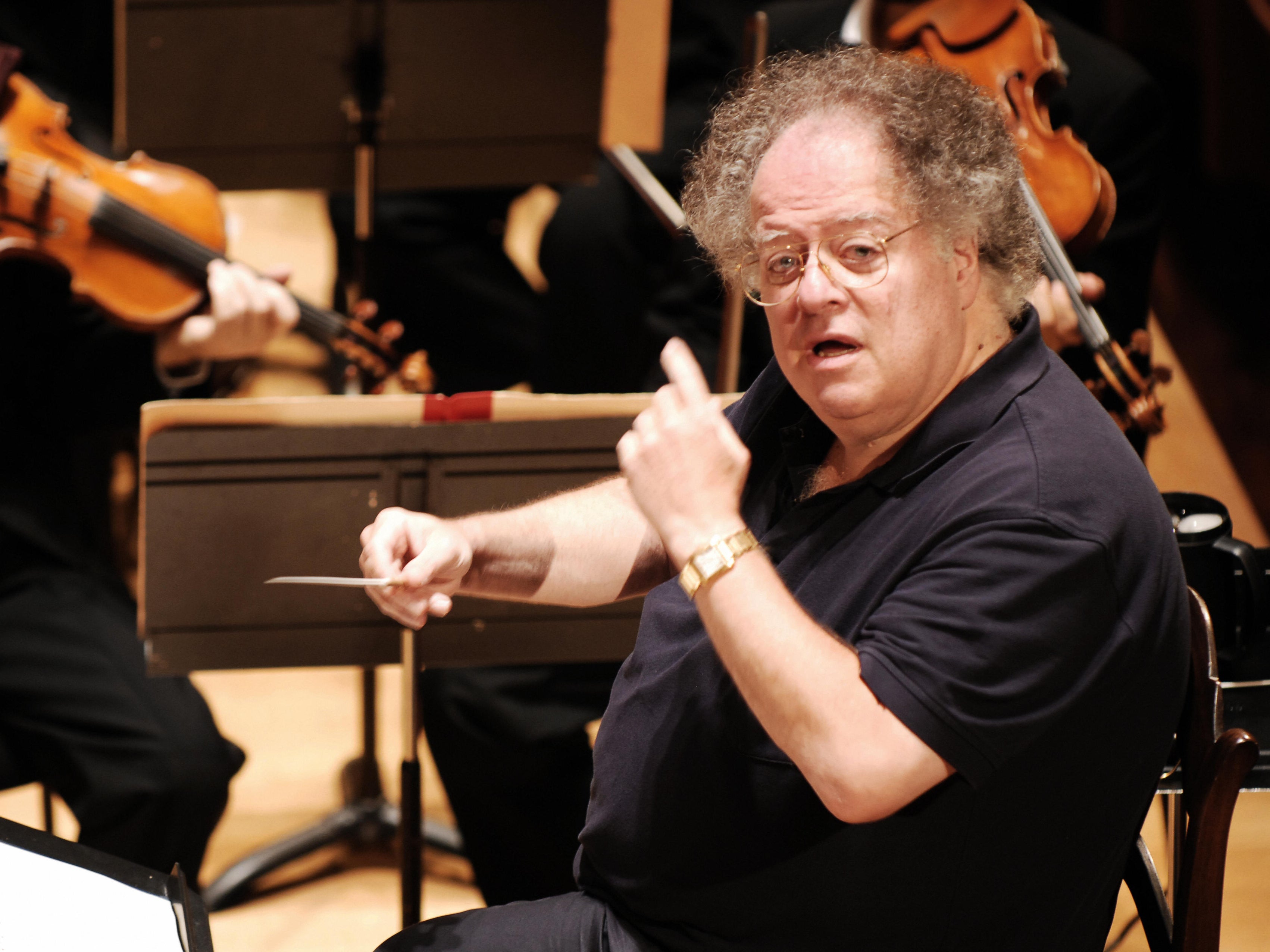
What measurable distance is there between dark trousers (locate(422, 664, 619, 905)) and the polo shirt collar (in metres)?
1.31

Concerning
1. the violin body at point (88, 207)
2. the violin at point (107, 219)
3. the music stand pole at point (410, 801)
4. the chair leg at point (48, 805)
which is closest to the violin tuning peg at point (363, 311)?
the violin at point (107, 219)

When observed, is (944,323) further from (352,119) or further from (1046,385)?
(352,119)

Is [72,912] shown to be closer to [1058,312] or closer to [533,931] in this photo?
[533,931]

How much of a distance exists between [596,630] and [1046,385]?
0.90m

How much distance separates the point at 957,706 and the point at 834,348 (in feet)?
1.21

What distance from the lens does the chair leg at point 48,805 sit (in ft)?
7.65

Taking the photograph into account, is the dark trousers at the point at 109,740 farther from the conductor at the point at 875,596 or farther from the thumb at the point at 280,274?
the conductor at the point at 875,596

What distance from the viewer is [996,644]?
1.09m

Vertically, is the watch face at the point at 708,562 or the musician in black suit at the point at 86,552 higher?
the watch face at the point at 708,562

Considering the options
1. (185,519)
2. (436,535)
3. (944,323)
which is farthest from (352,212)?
(944,323)

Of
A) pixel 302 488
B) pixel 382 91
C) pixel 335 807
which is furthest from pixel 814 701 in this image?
pixel 335 807

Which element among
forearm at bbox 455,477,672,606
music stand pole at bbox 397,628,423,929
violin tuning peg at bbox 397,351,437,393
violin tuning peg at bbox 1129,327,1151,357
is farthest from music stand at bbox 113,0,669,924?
forearm at bbox 455,477,672,606

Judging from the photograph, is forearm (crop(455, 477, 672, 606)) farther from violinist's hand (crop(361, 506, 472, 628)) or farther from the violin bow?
the violin bow

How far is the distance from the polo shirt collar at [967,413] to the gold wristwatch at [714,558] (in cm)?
19
